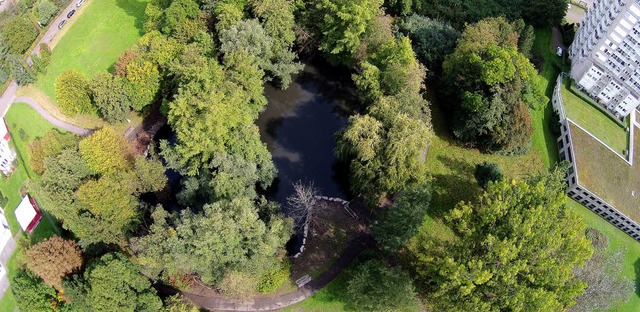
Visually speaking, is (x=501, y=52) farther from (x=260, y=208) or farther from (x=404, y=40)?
(x=260, y=208)

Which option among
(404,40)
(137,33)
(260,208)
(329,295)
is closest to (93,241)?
(260,208)

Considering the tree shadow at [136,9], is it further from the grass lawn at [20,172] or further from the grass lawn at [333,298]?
the grass lawn at [333,298]

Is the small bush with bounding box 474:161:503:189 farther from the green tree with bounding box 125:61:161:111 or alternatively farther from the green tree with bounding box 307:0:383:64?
the green tree with bounding box 125:61:161:111

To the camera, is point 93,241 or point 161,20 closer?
point 93,241

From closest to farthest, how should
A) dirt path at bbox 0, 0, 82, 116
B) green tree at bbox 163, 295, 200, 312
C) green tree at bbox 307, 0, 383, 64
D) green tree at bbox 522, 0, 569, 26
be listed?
Answer: green tree at bbox 163, 295, 200, 312
green tree at bbox 307, 0, 383, 64
dirt path at bbox 0, 0, 82, 116
green tree at bbox 522, 0, 569, 26

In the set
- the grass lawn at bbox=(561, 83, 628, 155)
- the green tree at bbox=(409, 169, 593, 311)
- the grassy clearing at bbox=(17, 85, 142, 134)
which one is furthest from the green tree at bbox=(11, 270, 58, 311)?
the grass lawn at bbox=(561, 83, 628, 155)

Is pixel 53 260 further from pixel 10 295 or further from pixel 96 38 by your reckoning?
pixel 96 38
